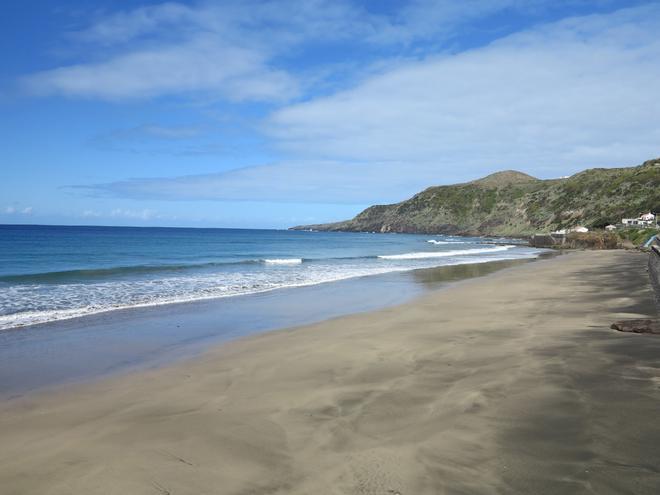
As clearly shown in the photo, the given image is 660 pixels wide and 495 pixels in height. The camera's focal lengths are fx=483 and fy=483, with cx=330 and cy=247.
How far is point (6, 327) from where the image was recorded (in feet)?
41.8

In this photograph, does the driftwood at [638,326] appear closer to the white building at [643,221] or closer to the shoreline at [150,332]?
the shoreline at [150,332]

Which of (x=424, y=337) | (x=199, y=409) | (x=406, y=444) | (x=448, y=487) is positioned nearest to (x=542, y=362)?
(x=424, y=337)

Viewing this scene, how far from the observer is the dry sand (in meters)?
4.51

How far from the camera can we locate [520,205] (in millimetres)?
133250

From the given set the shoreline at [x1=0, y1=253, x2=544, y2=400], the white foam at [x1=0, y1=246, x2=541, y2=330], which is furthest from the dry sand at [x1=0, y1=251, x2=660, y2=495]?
the white foam at [x1=0, y1=246, x2=541, y2=330]

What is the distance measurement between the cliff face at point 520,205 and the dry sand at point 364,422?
8424 cm

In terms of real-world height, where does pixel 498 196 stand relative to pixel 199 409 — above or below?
above

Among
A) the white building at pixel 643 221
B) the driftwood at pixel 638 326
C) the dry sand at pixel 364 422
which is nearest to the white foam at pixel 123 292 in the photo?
the dry sand at pixel 364 422

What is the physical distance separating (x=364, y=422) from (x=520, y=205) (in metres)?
138

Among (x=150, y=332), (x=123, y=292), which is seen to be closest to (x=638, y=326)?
(x=150, y=332)

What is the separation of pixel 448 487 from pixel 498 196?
160 metres

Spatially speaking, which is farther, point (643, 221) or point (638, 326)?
point (643, 221)

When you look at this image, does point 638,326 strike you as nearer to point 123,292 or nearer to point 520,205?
point 123,292

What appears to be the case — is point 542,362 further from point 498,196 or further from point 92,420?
point 498,196
